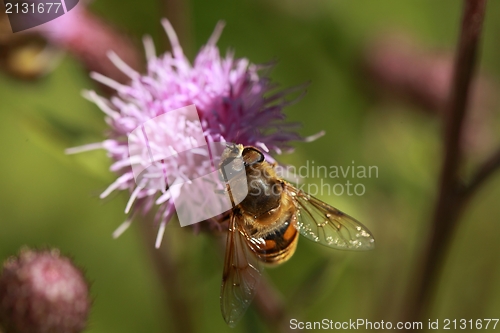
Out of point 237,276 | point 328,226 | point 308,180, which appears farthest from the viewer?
point 308,180

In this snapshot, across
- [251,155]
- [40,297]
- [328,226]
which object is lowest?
[40,297]

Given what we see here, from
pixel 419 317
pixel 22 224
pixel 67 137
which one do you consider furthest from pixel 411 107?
pixel 22 224

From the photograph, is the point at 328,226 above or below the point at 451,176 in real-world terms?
below

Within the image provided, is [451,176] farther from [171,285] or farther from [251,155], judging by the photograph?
[171,285]

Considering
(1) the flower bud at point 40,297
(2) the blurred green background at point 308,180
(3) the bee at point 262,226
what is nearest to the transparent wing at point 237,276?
(3) the bee at point 262,226

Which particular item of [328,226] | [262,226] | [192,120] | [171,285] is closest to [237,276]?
[262,226]

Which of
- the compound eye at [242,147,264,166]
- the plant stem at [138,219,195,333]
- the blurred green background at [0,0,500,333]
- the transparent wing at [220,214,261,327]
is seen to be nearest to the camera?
the transparent wing at [220,214,261,327]

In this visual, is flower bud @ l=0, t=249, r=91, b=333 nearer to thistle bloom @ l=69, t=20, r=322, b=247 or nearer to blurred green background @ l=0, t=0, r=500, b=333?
thistle bloom @ l=69, t=20, r=322, b=247

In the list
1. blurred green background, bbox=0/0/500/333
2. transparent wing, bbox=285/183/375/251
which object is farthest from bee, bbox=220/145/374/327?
blurred green background, bbox=0/0/500/333
